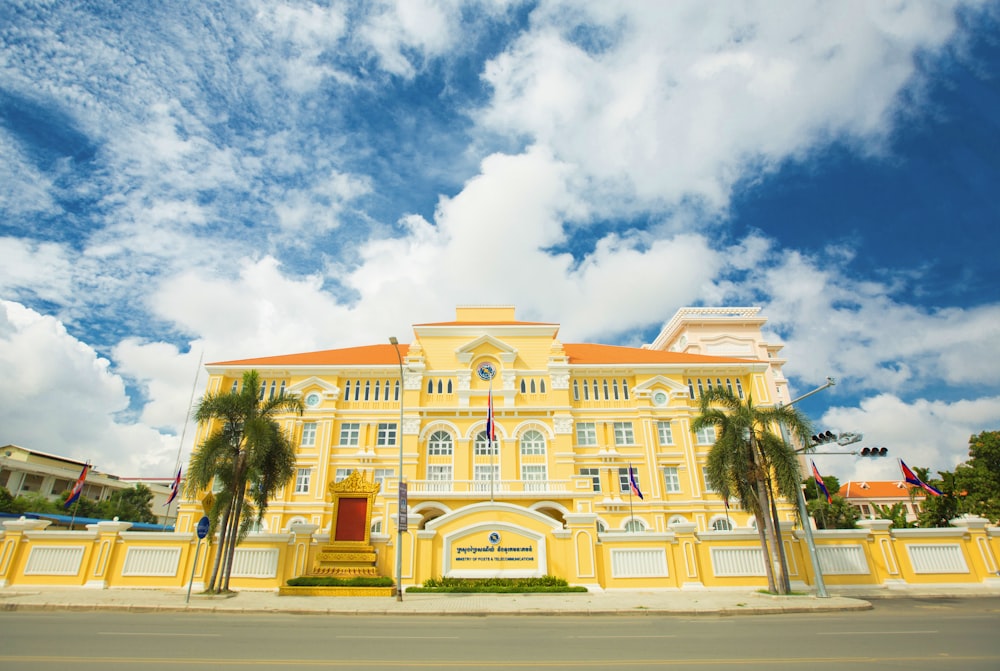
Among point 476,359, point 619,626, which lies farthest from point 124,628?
point 476,359

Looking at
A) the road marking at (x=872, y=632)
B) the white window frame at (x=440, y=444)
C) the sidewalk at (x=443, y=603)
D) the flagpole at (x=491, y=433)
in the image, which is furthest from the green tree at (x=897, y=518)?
the road marking at (x=872, y=632)

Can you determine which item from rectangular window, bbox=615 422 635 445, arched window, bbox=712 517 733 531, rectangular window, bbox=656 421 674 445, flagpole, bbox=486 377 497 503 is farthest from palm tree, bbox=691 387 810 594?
rectangular window, bbox=615 422 635 445

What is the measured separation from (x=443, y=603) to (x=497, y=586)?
3.65 meters

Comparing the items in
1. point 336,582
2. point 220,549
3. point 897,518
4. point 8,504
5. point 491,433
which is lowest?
point 336,582

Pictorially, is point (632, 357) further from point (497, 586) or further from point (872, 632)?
point (872, 632)

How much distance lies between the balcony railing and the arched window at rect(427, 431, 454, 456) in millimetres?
2961

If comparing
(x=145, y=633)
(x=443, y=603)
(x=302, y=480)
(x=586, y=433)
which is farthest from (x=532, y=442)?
(x=145, y=633)

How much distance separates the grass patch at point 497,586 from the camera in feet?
65.9

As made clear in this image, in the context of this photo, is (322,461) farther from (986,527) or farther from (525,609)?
(986,527)

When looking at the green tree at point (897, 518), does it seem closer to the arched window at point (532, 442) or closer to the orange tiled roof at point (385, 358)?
the orange tiled roof at point (385, 358)

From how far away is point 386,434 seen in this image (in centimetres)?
3494

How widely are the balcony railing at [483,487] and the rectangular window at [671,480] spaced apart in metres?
7.64

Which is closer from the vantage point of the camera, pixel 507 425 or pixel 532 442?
pixel 532 442

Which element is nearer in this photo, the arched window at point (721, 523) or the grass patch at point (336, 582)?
the grass patch at point (336, 582)
